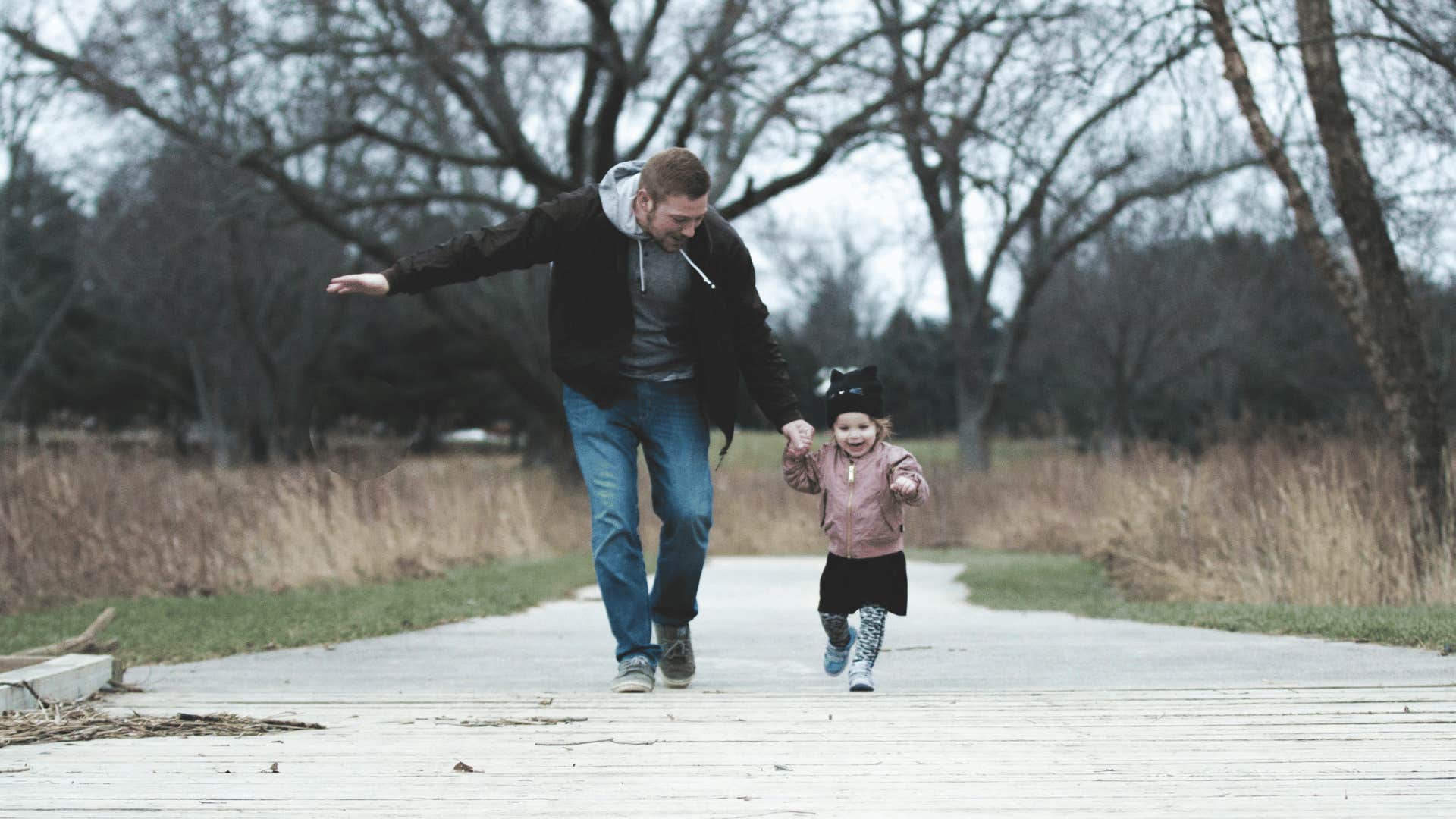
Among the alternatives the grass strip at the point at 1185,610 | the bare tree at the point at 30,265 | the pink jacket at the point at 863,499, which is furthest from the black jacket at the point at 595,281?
the bare tree at the point at 30,265

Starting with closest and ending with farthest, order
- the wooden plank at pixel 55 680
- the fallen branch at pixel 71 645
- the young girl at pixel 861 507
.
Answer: the wooden plank at pixel 55 680
the young girl at pixel 861 507
the fallen branch at pixel 71 645

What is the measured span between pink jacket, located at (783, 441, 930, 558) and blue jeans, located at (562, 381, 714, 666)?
0.36 m

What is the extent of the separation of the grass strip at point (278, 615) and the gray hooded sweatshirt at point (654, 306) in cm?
273

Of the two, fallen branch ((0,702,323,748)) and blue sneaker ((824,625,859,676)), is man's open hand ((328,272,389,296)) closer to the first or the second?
fallen branch ((0,702,323,748))

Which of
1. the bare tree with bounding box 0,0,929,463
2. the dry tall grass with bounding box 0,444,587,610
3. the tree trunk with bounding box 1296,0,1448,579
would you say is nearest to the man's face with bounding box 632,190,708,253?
the tree trunk with bounding box 1296,0,1448,579

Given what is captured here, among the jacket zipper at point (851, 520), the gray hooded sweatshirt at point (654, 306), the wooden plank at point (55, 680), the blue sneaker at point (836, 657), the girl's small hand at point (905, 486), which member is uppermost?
the gray hooded sweatshirt at point (654, 306)

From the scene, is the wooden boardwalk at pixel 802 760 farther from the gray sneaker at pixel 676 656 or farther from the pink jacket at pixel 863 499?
the pink jacket at pixel 863 499

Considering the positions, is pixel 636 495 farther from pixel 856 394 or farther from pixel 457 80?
pixel 457 80

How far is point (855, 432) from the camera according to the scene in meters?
5.14

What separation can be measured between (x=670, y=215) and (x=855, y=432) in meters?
1.01

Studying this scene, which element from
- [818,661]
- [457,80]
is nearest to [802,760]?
[818,661]

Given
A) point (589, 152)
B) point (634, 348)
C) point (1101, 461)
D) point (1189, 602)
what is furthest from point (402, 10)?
point (634, 348)

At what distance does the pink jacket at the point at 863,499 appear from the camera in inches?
202

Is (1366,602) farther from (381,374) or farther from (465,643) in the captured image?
(381,374)
